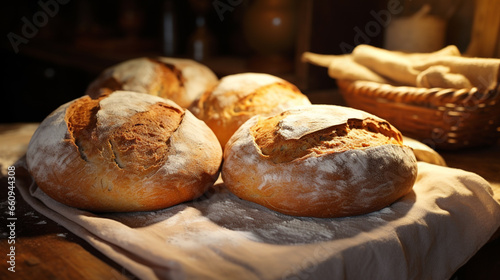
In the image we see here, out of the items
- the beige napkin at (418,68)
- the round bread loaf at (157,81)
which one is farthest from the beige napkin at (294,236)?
the round bread loaf at (157,81)

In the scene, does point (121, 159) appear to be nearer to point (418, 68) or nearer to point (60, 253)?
point (60, 253)

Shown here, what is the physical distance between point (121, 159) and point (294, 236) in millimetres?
453

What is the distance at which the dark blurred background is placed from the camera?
6.59 feet

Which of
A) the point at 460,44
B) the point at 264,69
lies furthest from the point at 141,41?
the point at 460,44

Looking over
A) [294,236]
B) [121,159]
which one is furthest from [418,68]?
[121,159]

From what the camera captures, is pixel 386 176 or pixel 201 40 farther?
pixel 201 40

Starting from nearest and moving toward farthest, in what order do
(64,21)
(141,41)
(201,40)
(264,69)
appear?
(264,69), (201,40), (141,41), (64,21)

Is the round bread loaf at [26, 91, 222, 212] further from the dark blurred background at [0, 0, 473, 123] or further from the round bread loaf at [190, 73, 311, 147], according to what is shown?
the dark blurred background at [0, 0, 473, 123]

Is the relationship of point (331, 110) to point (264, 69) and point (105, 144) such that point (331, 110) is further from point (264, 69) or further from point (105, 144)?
point (264, 69)

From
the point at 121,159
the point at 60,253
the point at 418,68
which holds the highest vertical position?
the point at 418,68

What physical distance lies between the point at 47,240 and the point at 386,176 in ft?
2.56

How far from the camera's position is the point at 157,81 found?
167cm

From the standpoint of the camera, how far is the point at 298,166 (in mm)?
998

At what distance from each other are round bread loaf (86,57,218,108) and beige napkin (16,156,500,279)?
1.97 ft
